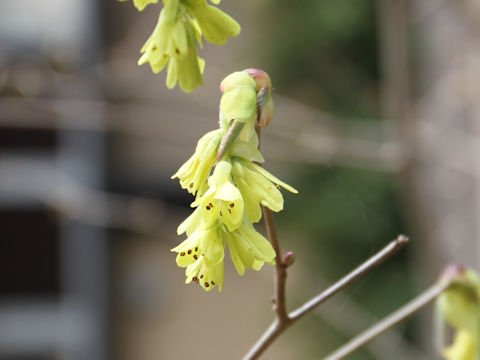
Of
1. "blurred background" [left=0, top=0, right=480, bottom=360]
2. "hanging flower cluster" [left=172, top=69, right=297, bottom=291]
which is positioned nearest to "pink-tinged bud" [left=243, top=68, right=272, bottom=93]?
"hanging flower cluster" [left=172, top=69, right=297, bottom=291]

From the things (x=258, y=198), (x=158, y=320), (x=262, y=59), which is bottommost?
(x=158, y=320)

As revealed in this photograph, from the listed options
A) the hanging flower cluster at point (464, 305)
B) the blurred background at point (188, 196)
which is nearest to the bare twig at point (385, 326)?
the hanging flower cluster at point (464, 305)

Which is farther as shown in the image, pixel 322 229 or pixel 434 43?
pixel 434 43

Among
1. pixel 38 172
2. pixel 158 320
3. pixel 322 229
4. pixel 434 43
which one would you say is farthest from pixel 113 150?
pixel 434 43

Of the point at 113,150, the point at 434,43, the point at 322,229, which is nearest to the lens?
the point at 322,229

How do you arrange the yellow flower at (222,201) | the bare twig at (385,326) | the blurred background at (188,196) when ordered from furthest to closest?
the blurred background at (188,196)
the bare twig at (385,326)
the yellow flower at (222,201)

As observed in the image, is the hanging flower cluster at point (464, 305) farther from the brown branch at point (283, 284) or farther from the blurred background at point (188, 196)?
the blurred background at point (188, 196)

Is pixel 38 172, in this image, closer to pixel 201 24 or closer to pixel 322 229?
pixel 322 229
